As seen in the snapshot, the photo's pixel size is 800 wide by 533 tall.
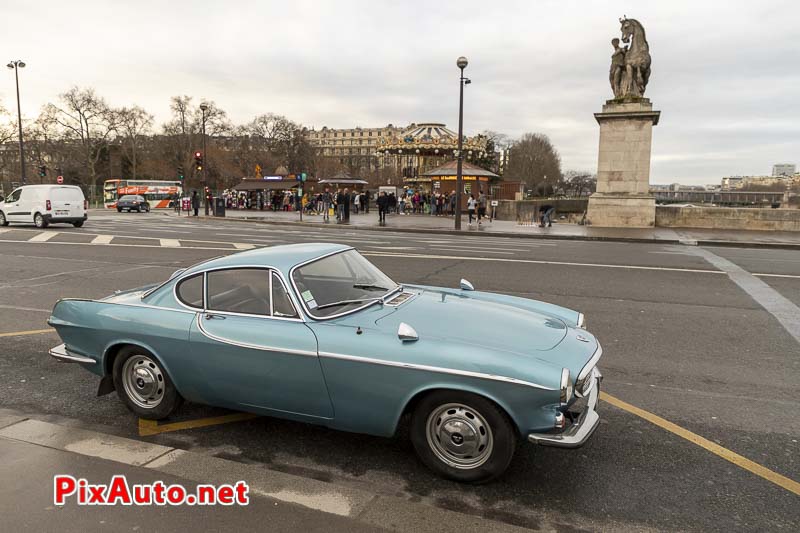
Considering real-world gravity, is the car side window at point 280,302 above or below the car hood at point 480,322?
above

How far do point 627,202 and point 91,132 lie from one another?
8091 centimetres

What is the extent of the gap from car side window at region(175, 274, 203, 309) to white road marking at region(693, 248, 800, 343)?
21.7ft

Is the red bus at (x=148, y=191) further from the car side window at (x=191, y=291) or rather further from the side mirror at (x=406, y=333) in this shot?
the side mirror at (x=406, y=333)

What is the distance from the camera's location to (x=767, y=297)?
914cm

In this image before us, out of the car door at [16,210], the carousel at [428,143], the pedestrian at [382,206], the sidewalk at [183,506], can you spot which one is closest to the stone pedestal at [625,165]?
the pedestrian at [382,206]

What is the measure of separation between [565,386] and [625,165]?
82.0 ft

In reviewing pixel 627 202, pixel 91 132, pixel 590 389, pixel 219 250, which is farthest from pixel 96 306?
pixel 91 132

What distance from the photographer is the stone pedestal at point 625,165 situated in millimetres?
25188

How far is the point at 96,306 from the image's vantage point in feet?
14.1

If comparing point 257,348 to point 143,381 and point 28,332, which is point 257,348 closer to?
point 143,381

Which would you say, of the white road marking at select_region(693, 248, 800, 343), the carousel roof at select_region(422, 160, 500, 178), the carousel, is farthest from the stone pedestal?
the carousel

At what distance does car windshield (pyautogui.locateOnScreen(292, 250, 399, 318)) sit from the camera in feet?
12.4

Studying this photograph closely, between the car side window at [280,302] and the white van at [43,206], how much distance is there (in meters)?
23.7

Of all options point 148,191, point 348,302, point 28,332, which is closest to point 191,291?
point 348,302
